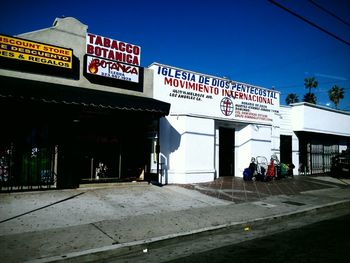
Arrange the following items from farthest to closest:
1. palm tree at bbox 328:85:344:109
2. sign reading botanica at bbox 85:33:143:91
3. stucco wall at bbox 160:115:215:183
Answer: palm tree at bbox 328:85:344:109 → stucco wall at bbox 160:115:215:183 → sign reading botanica at bbox 85:33:143:91

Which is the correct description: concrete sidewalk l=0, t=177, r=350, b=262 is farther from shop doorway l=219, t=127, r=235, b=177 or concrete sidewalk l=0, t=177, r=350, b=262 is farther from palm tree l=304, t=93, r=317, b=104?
palm tree l=304, t=93, r=317, b=104

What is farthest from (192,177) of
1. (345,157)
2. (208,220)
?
(345,157)

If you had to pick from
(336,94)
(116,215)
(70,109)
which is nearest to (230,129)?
(70,109)

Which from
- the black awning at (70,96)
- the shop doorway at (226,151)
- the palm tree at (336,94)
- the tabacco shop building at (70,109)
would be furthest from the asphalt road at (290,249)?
the palm tree at (336,94)

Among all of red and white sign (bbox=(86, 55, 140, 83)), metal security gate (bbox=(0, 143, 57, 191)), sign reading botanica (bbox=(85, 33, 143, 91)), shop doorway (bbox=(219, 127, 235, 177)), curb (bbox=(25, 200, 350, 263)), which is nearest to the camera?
curb (bbox=(25, 200, 350, 263))

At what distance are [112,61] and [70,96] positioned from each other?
313cm

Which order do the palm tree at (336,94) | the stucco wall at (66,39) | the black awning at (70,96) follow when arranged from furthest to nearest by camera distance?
the palm tree at (336,94) < the stucco wall at (66,39) < the black awning at (70,96)

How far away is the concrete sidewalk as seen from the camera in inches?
221

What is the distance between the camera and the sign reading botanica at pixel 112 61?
39.2 ft

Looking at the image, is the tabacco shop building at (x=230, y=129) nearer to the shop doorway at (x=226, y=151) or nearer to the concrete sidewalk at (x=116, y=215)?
the shop doorway at (x=226, y=151)

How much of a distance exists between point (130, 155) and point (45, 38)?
5928 mm

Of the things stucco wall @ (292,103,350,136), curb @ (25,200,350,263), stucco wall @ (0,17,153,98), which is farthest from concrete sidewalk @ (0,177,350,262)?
stucco wall @ (292,103,350,136)

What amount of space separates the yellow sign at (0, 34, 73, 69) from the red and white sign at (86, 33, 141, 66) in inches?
45.4

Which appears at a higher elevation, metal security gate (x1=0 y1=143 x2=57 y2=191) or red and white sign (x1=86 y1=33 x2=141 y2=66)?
red and white sign (x1=86 y1=33 x2=141 y2=66)
